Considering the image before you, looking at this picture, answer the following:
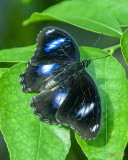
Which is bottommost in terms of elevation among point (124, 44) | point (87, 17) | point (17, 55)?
point (17, 55)

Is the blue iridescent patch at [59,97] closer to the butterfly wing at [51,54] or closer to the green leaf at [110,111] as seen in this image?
the butterfly wing at [51,54]


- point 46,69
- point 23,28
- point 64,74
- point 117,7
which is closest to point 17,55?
point 46,69

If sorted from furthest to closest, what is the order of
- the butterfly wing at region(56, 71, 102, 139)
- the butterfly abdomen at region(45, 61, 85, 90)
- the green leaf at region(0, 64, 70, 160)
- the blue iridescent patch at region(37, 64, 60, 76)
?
1. the blue iridescent patch at region(37, 64, 60, 76)
2. the butterfly abdomen at region(45, 61, 85, 90)
3. the butterfly wing at region(56, 71, 102, 139)
4. the green leaf at region(0, 64, 70, 160)

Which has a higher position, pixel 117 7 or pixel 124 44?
pixel 124 44

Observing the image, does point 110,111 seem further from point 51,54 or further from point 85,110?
point 51,54

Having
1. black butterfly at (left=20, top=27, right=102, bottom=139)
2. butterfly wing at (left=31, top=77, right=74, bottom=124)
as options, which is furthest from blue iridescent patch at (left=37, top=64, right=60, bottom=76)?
butterfly wing at (left=31, top=77, right=74, bottom=124)

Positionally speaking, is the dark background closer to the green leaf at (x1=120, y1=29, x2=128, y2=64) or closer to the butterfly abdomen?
the butterfly abdomen

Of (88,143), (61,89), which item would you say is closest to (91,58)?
(61,89)

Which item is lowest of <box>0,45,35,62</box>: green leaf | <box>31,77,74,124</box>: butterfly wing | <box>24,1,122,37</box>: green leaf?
<box>31,77,74,124</box>: butterfly wing
